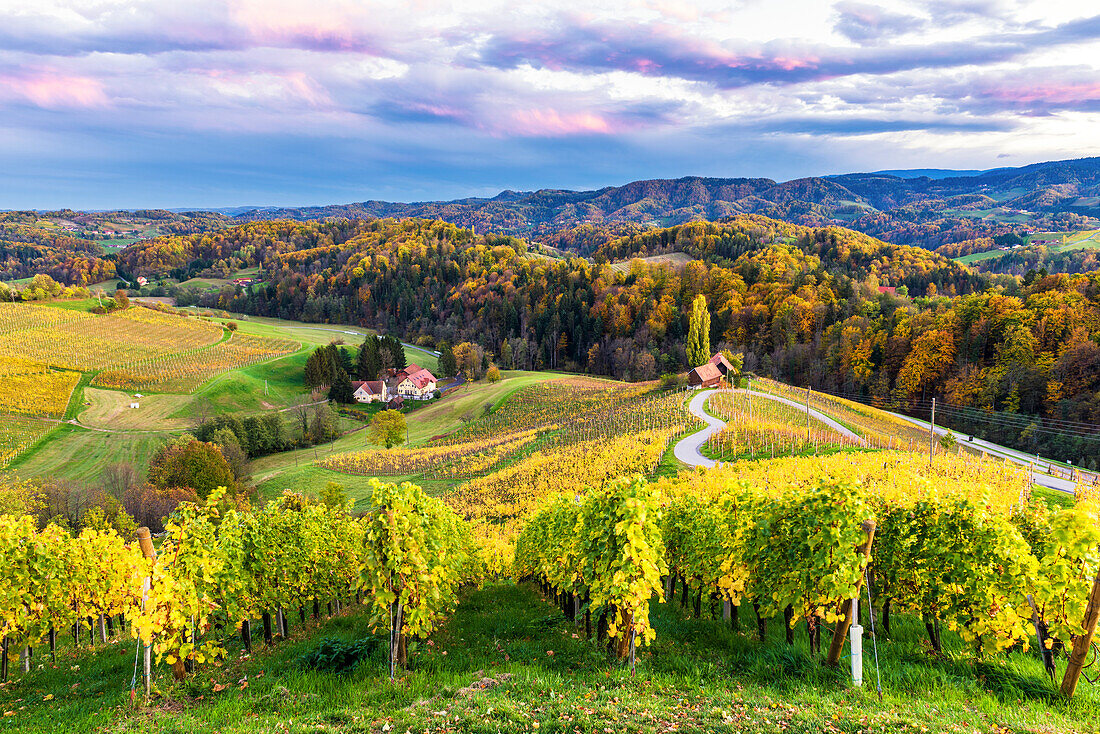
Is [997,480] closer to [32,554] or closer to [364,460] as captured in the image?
[32,554]

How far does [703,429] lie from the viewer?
47.8m

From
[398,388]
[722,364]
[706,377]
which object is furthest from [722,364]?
[398,388]

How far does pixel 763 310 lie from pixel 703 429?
76.8m

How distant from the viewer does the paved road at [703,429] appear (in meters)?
38.7

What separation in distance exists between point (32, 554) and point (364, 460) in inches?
1731

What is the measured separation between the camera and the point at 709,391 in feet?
217

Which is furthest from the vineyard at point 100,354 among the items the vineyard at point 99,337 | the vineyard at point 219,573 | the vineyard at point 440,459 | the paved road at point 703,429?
the paved road at point 703,429

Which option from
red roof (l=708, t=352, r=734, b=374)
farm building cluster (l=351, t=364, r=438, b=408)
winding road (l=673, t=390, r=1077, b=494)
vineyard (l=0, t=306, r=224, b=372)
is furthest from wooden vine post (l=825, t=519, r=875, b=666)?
vineyard (l=0, t=306, r=224, b=372)

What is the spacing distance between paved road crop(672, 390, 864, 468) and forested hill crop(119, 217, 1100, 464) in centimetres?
2907

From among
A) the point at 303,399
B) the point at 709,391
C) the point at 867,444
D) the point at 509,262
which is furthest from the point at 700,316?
the point at 509,262

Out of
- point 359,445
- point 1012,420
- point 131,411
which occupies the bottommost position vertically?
point 359,445

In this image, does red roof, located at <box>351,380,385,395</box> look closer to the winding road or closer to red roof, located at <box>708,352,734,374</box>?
the winding road

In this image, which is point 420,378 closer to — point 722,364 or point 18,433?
point 18,433

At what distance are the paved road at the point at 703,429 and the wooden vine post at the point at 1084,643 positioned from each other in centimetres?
2589
